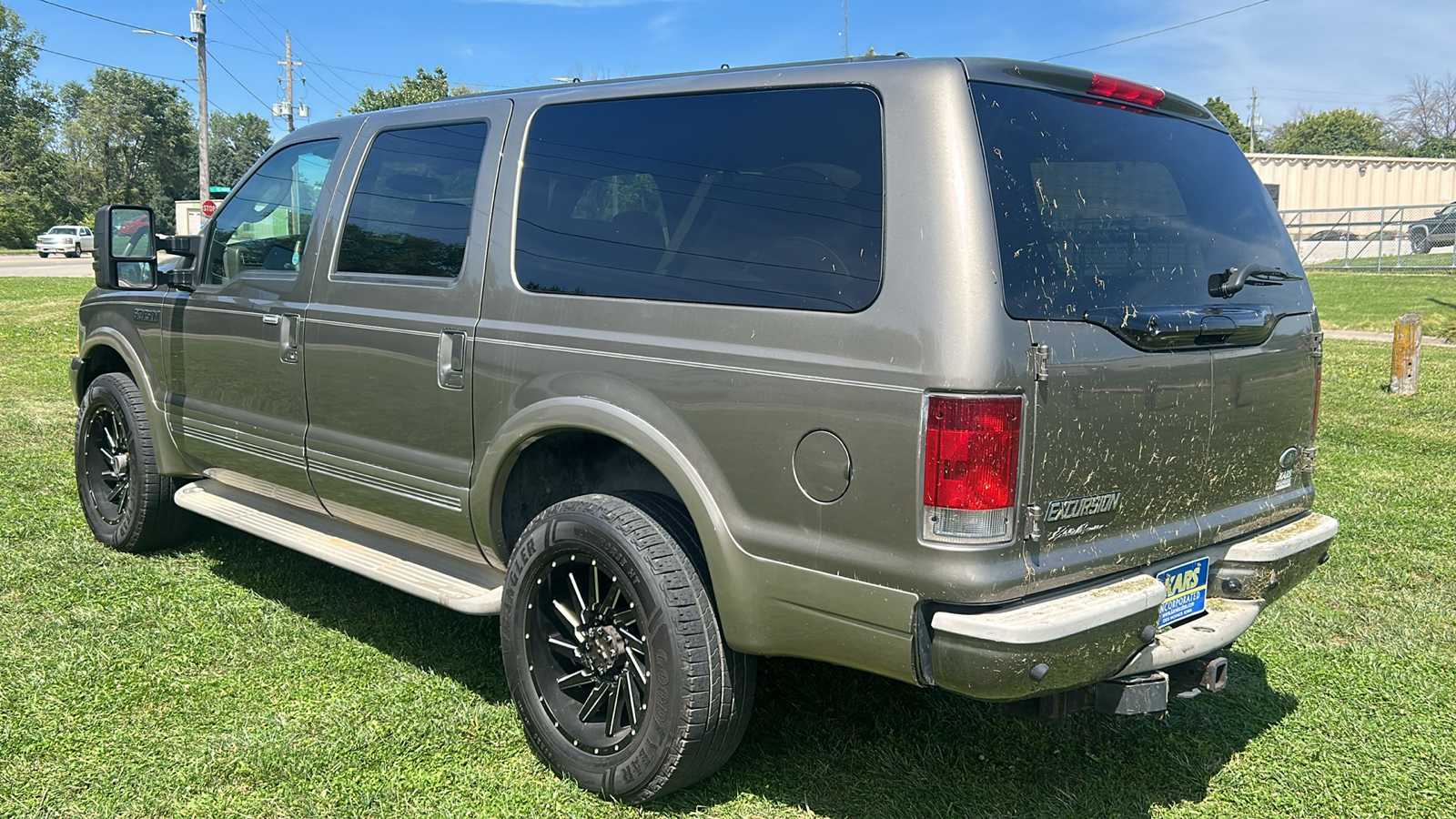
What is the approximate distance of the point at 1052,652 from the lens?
8.36ft

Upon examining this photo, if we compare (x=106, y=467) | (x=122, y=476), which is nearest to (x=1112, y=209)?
(x=122, y=476)

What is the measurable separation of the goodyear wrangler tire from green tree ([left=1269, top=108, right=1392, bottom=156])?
95.0 m

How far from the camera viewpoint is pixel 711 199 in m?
3.09

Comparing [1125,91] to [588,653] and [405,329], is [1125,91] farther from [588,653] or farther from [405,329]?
[405,329]

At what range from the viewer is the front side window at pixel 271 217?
14.4 feet

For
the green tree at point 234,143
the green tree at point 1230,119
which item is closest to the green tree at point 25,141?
the green tree at point 234,143

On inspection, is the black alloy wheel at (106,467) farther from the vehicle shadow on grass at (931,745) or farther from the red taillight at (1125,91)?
the red taillight at (1125,91)

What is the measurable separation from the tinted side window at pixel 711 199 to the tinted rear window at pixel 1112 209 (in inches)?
13.0

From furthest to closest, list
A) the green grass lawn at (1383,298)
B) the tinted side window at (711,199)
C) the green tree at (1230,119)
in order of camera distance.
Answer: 1. the green tree at (1230,119)
2. the green grass lawn at (1383,298)
3. the tinted side window at (711,199)

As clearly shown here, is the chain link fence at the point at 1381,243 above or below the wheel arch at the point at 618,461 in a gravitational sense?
above

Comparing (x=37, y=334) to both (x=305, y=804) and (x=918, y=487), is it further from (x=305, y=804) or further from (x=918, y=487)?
(x=918, y=487)

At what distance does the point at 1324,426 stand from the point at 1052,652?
734 cm

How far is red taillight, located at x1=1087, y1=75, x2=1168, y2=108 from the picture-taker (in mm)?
3020

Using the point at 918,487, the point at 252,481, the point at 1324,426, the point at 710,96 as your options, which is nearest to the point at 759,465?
the point at 918,487
